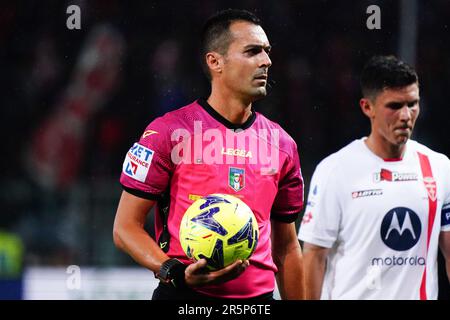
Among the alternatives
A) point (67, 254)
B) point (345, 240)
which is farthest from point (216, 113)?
point (67, 254)

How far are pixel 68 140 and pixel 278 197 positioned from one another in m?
5.64

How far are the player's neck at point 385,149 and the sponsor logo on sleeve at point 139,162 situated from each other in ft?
5.99

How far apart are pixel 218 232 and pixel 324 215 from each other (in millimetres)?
1683

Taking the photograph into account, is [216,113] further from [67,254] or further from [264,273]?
[67,254]

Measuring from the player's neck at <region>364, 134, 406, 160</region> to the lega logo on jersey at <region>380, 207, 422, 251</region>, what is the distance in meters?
0.35

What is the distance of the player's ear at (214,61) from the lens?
4188 millimetres

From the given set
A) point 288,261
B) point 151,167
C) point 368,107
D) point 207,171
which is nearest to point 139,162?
point 151,167

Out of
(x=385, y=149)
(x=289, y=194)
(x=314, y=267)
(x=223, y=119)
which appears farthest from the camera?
(x=385, y=149)

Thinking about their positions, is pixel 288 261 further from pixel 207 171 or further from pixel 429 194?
pixel 429 194

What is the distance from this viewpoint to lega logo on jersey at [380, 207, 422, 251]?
16.3ft

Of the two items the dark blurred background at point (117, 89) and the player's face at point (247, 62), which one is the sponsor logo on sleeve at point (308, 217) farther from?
the dark blurred background at point (117, 89)

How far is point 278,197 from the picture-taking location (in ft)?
13.8

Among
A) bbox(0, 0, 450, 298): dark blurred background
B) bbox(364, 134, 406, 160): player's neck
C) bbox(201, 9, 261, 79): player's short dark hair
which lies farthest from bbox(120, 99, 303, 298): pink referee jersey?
bbox(0, 0, 450, 298): dark blurred background

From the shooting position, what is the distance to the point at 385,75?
530cm
